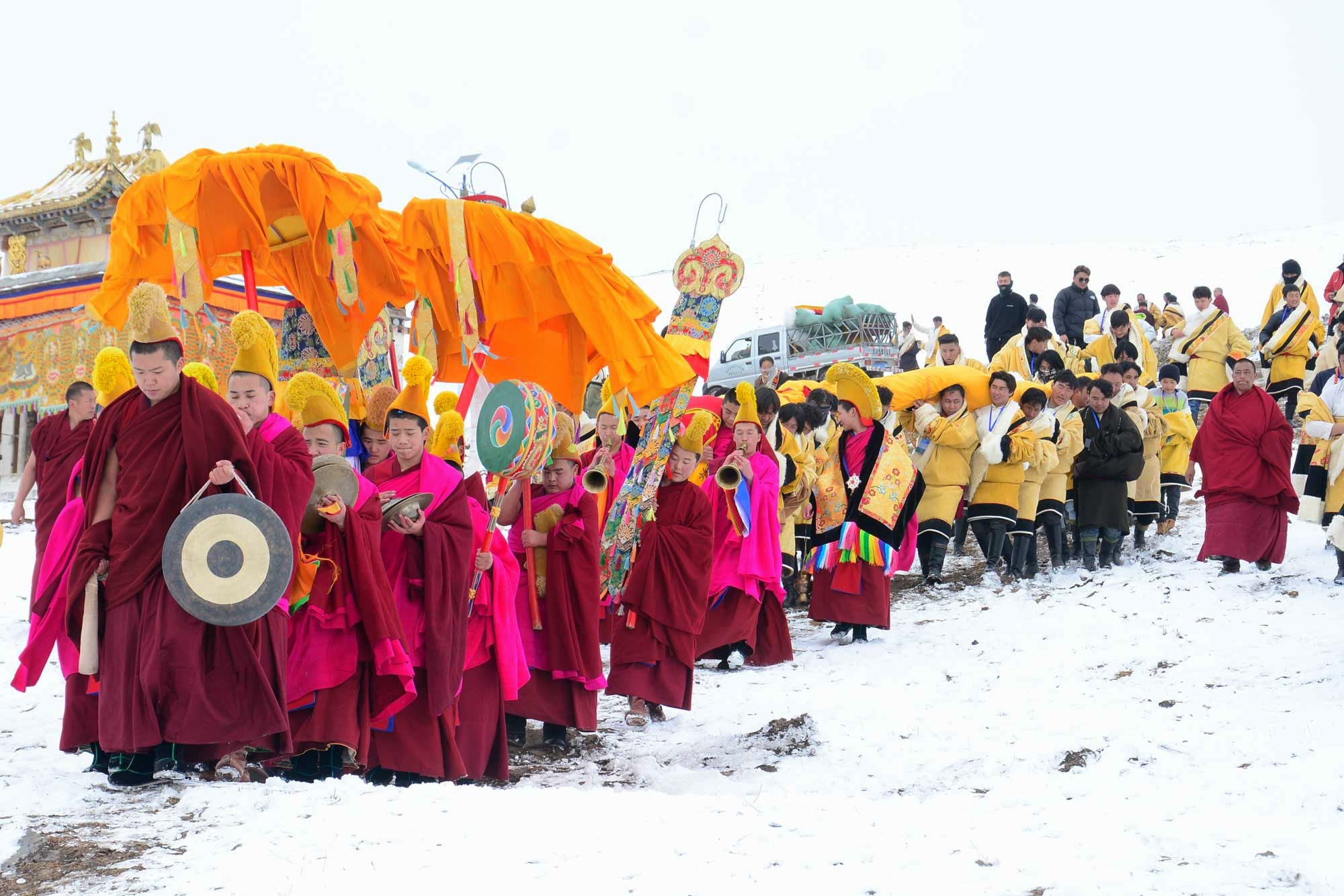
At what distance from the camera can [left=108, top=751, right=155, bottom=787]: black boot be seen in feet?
13.3

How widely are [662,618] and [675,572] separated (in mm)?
269

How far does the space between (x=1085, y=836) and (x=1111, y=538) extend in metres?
6.32

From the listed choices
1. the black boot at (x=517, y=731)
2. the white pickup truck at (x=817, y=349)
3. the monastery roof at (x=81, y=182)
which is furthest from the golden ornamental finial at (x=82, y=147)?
the black boot at (x=517, y=731)

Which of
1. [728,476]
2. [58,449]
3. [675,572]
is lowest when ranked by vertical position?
[675,572]

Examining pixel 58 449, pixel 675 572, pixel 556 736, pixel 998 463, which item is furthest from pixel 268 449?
pixel 998 463

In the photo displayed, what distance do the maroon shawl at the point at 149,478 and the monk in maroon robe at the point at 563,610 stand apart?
7.11 feet

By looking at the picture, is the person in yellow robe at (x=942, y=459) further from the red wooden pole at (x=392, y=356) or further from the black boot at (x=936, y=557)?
the red wooden pole at (x=392, y=356)

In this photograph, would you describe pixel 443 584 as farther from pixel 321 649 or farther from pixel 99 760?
pixel 99 760

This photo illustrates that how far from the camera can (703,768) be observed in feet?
19.6

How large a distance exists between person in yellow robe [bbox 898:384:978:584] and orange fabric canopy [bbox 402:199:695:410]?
268 centimetres

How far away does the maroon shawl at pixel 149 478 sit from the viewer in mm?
4016

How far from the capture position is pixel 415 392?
509 cm

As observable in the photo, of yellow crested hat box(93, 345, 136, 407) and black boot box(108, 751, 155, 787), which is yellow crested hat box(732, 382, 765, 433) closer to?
yellow crested hat box(93, 345, 136, 407)

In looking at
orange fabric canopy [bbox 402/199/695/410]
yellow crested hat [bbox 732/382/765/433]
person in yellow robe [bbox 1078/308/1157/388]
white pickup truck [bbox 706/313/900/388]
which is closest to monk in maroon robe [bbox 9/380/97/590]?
orange fabric canopy [bbox 402/199/695/410]
